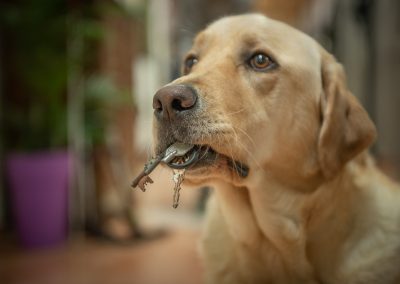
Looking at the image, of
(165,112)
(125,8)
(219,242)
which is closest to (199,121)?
(165,112)

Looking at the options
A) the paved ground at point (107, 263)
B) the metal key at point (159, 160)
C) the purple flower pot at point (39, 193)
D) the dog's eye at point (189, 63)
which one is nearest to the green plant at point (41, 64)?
the purple flower pot at point (39, 193)

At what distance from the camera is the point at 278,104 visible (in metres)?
1.06

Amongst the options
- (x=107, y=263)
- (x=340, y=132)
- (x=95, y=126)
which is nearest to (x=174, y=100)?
(x=340, y=132)

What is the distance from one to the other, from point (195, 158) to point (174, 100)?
0.13 m

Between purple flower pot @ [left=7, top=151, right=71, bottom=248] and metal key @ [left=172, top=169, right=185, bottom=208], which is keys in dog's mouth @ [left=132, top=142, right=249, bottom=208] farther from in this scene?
purple flower pot @ [left=7, top=151, right=71, bottom=248]

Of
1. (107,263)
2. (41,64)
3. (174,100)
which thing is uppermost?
(41,64)

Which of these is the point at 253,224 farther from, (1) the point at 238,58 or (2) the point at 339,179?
(1) the point at 238,58

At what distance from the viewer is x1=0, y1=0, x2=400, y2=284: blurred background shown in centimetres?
204

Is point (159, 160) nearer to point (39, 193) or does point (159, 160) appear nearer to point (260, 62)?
point (260, 62)

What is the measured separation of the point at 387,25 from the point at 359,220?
164 centimetres

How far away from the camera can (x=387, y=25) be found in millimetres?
2350

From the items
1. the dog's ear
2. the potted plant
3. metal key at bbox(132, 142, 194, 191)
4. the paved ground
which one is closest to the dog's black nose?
metal key at bbox(132, 142, 194, 191)

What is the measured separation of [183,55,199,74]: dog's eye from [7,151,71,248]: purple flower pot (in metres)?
1.54

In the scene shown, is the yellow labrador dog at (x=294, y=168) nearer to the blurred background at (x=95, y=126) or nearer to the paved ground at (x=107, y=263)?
the blurred background at (x=95, y=126)
